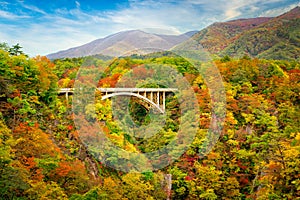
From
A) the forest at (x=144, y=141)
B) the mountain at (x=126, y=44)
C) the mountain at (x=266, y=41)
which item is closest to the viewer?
the forest at (x=144, y=141)

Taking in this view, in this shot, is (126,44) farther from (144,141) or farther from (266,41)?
(266,41)

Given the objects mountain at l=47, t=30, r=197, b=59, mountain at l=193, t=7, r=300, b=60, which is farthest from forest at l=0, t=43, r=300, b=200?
mountain at l=193, t=7, r=300, b=60

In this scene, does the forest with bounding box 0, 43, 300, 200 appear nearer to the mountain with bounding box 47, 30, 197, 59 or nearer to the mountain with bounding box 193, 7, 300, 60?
the mountain with bounding box 47, 30, 197, 59

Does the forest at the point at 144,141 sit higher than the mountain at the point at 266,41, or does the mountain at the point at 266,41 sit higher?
the mountain at the point at 266,41

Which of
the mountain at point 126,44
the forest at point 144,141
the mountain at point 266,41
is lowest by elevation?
the forest at point 144,141

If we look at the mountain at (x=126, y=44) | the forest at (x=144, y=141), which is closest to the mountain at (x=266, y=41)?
the forest at (x=144, y=141)

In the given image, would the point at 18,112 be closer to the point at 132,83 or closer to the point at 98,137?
the point at 98,137

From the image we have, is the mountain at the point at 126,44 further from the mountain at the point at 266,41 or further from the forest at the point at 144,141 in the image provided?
the mountain at the point at 266,41

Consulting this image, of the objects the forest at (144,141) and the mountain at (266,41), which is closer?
the forest at (144,141)
